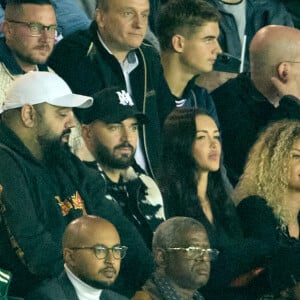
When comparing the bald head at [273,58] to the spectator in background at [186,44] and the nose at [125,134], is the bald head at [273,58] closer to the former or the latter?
the spectator in background at [186,44]

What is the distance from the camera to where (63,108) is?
9188 mm

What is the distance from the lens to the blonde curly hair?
1056 centimetres

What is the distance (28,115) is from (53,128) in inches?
7.4

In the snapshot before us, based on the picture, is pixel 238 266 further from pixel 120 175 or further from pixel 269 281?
pixel 120 175

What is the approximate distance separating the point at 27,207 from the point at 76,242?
332mm

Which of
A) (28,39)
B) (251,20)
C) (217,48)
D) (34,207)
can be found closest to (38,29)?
(28,39)

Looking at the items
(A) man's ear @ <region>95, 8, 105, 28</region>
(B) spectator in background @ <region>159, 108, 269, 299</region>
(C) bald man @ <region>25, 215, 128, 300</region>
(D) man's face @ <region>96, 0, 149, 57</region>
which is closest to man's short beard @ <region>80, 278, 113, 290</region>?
(C) bald man @ <region>25, 215, 128, 300</region>

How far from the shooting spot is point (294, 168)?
423 inches

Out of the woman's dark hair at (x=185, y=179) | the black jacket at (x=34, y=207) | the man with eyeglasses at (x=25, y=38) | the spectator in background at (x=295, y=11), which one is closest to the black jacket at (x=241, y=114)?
the woman's dark hair at (x=185, y=179)

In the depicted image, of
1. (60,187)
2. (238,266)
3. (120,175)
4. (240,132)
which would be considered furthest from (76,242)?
(240,132)

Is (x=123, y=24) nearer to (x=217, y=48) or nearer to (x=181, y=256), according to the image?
(x=217, y=48)

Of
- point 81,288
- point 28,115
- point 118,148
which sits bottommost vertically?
point 81,288

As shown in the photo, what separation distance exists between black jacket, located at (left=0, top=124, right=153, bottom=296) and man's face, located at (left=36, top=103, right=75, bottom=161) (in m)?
0.07

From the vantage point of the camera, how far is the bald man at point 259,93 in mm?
10969
